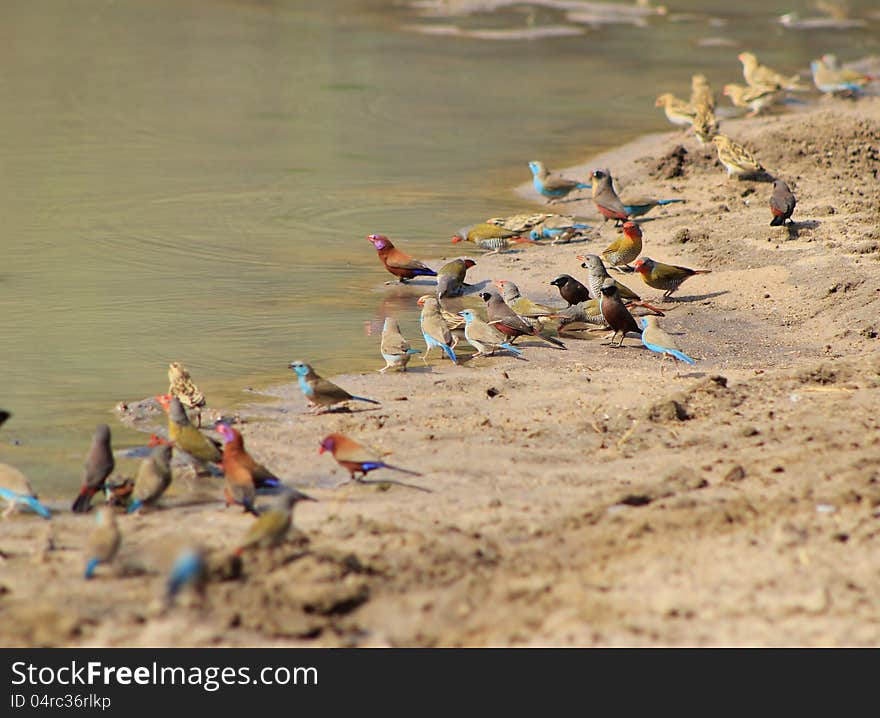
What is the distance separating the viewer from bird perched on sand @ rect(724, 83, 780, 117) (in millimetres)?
20969

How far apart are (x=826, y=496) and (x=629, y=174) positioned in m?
10.7

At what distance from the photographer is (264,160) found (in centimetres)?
1747

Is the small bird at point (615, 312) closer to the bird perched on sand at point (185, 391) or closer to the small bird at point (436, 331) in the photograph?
the small bird at point (436, 331)

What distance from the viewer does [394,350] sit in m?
9.35

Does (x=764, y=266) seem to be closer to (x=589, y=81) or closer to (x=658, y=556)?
(x=658, y=556)

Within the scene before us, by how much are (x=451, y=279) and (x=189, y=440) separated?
4698 millimetres

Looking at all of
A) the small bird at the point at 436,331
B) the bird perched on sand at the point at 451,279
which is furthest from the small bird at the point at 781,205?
the small bird at the point at 436,331

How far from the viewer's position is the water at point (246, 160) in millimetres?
10102

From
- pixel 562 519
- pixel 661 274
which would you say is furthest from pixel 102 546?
pixel 661 274

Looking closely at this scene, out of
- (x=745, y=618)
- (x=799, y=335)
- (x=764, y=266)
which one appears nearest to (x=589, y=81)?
(x=764, y=266)

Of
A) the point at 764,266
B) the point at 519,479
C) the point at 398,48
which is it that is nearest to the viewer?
the point at 519,479

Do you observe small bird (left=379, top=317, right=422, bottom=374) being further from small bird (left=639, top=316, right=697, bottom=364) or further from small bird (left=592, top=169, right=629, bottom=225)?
small bird (left=592, top=169, right=629, bottom=225)

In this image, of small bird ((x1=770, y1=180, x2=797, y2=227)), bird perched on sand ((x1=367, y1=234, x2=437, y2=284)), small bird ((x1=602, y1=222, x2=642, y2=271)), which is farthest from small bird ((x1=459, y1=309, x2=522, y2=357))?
small bird ((x1=770, y1=180, x2=797, y2=227))

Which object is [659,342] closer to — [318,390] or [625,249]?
[318,390]
